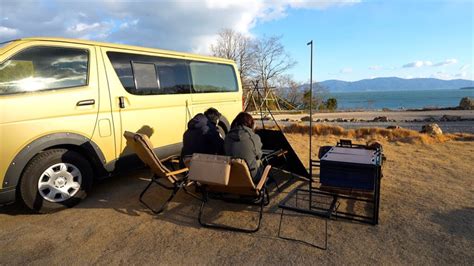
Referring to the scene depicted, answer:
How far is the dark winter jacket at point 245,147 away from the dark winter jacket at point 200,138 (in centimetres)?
66

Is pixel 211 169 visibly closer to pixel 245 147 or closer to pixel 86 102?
pixel 245 147

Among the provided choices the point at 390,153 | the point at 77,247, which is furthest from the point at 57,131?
the point at 390,153

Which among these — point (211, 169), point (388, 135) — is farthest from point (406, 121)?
point (211, 169)

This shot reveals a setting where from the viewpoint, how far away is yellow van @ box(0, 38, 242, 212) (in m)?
3.52

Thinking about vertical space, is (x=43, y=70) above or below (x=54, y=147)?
above

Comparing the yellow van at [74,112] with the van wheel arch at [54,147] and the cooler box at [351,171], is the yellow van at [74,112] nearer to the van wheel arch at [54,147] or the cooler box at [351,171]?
the van wheel arch at [54,147]

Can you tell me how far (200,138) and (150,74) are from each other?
1486mm

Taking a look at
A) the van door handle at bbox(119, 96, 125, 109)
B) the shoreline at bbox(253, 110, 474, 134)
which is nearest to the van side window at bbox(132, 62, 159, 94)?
the van door handle at bbox(119, 96, 125, 109)

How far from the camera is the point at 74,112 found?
3979 millimetres

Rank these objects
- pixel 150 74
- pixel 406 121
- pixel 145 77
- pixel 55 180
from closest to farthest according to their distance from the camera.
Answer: pixel 55 180
pixel 145 77
pixel 150 74
pixel 406 121

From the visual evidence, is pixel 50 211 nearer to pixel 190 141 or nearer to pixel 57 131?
pixel 57 131

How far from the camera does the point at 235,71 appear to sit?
7.28 metres

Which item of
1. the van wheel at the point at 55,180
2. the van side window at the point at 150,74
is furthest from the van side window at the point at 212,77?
the van wheel at the point at 55,180

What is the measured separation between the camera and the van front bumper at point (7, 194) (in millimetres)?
3465
